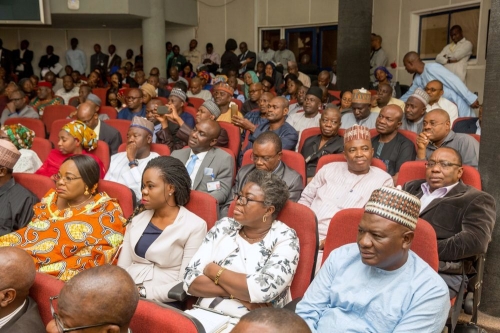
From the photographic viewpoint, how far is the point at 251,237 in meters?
2.41

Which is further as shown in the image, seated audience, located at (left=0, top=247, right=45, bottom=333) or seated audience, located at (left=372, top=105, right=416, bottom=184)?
seated audience, located at (left=372, top=105, right=416, bottom=184)

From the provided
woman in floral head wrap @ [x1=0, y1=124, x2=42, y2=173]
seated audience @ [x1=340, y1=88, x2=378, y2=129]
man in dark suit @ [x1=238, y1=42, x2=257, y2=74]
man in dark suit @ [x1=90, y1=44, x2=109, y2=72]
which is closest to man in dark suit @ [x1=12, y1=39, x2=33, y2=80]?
man in dark suit @ [x1=90, y1=44, x2=109, y2=72]

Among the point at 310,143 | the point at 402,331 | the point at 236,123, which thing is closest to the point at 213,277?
the point at 402,331

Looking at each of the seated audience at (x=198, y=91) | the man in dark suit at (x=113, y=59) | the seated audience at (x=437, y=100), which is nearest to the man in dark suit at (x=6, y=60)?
the man in dark suit at (x=113, y=59)

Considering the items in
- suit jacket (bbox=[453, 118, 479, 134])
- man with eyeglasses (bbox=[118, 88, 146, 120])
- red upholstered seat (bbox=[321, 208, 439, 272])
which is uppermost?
man with eyeglasses (bbox=[118, 88, 146, 120])

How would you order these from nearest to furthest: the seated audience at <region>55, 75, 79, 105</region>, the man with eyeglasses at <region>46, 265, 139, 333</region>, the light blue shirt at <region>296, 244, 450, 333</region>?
the man with eyeglasses at <region>46, 265, 139, 333</region> < the light blue shirt at <region>296, 244, 450, 333</region> < the seated audience at <region>55, 75, 79, 105</region>

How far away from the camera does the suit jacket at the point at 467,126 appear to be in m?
4.70

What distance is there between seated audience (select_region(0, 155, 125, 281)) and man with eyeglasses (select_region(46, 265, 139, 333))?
3.83ft

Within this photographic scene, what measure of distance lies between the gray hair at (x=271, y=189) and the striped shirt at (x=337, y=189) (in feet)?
2.52

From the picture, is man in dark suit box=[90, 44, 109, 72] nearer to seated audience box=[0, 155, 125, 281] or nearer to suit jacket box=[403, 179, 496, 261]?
seated audience box=[0, 155, 125, 281]

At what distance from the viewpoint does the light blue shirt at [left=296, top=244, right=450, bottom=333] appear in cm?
180

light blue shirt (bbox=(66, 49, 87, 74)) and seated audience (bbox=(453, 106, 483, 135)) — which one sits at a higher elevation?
light blue shirt (bbox=(66, 49, 87, 74))

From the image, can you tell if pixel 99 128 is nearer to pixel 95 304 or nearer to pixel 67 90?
pixel 95 304

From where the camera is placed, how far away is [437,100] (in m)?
5.21
